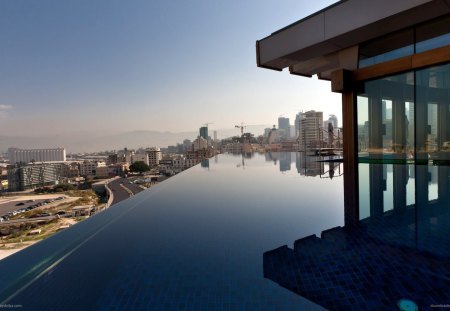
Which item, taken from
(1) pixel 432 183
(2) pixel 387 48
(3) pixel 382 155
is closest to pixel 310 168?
(3) pixel 382 155

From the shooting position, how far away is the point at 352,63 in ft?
22.9

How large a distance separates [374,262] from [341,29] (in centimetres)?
637

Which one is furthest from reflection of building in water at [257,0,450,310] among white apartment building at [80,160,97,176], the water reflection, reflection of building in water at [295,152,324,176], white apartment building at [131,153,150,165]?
white apartment building at [131,153,150,165]

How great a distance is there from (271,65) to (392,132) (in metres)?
4.61

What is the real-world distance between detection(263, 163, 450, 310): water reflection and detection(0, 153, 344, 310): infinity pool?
0.16 m

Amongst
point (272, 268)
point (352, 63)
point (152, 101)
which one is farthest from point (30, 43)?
point (272, 268)

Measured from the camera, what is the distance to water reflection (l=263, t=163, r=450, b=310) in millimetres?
1511

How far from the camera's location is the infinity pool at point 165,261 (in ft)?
5.00

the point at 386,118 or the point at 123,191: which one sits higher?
the point at 386,118

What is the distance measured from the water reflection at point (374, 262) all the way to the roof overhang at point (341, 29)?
4463 millimetres

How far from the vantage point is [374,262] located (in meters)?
1.94

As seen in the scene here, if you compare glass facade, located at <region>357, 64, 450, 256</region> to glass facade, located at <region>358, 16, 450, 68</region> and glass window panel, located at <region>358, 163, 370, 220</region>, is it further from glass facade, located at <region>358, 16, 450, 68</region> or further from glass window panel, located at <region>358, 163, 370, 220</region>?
glass facade, located at <region>358, 16, 450, 68</region>

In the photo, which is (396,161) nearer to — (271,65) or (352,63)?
(352,63)

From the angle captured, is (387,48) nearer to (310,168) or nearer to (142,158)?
(310,168)
